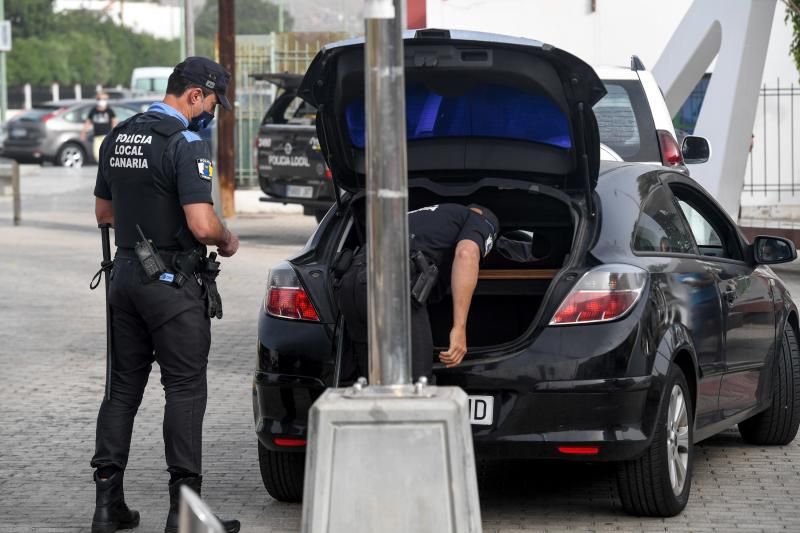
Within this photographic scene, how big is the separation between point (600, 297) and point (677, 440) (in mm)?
741

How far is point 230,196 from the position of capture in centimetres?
2456

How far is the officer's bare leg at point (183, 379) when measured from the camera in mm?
6246

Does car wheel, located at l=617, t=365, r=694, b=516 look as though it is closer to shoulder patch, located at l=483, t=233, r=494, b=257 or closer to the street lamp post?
shoulder patch, located at l=483, t=233, r=494, b=257

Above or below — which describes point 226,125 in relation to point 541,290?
above

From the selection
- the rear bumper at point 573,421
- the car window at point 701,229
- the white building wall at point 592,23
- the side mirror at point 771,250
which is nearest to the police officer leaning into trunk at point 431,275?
the rear bumper at point 573,421

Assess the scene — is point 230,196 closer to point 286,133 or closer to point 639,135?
point 286,133

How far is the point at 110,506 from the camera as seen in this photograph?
6.34 meters

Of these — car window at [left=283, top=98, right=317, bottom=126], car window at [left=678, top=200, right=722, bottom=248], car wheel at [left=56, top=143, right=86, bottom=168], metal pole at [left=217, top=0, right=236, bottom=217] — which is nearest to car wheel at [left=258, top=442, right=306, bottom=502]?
car window at [left=678, top=200, right=722, bottom=248]

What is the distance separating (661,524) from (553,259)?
132 centimetres

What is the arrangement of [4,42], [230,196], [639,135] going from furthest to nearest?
[4,42] < [230,196] < [639,135]

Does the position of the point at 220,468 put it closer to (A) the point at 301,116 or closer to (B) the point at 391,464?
(B) the point at 391,464

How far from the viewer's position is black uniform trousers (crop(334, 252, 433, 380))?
19.6ft

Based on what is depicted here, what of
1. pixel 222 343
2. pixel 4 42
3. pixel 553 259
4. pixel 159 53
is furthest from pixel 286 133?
pixel 159 53

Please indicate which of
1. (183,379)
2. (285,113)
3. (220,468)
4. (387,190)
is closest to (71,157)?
(285,113)
